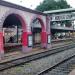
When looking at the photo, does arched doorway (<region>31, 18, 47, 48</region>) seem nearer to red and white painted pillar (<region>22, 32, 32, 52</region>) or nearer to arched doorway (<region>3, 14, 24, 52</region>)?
arched doorway (<region>3, 14, 24, 52</region>)

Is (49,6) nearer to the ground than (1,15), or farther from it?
farther from it

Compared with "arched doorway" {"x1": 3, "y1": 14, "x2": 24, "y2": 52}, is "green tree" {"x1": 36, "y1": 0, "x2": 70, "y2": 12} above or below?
above

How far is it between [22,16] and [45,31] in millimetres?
7896

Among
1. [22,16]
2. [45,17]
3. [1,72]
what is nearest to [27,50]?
[22,16]

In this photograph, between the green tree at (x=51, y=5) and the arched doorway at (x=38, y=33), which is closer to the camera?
the arched doorway at (x=38, y=33)

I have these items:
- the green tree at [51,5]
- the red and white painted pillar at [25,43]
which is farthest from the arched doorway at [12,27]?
the green tree at [51,5]

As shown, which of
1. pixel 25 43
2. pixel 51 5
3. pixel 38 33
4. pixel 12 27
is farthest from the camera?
pixel 51 5

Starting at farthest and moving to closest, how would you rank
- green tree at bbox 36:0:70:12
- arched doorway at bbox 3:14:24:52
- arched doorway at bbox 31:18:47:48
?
green tree at bbox 36:0:70:12 < arched doorway at bbox 31:18:47:48 < arched doorway at bbox 3:14:24:52

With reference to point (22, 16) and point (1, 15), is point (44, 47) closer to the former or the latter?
point (22, 16)

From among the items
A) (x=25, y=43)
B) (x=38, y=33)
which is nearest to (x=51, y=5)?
(x=38, y=33)

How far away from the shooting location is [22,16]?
25.1 m

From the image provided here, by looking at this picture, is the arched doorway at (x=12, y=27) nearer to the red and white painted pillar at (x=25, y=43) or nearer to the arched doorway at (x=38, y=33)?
the red and white painted pillar at (x=25, y=43)

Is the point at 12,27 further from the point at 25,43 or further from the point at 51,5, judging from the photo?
the point at 51,5

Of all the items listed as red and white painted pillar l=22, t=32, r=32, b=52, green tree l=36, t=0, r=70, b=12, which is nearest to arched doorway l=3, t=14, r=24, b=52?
red and white painted pillar l=22, t=32, r=32, b=52
